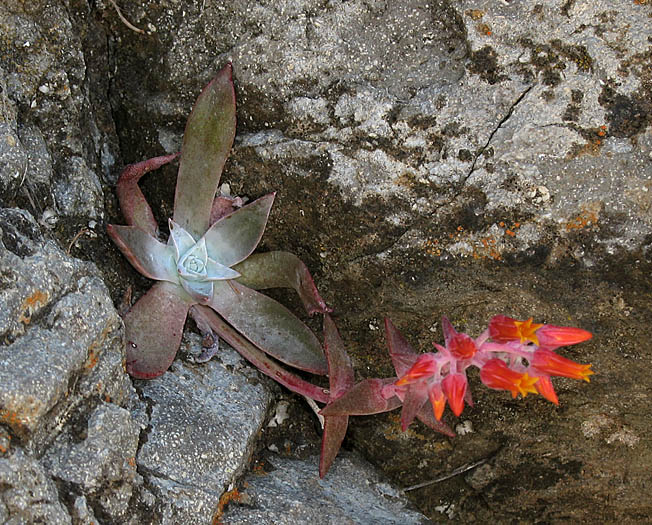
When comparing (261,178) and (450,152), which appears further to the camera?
(261,178)

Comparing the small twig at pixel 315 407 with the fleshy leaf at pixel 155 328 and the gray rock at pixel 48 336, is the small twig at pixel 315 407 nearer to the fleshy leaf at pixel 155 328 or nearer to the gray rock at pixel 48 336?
the fleshy leaf at pixel 155 328

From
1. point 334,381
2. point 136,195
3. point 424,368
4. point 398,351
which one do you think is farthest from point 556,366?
point 136,195

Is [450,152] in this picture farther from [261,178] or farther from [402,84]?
[261,178]

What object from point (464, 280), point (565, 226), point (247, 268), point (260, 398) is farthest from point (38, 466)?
point (565, 226)

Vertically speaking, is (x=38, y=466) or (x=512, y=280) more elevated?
(x=38, y=466)

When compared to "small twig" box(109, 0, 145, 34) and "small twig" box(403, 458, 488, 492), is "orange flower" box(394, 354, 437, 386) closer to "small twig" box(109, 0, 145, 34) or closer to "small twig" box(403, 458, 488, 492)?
"small twig" box(403, 458, 488, 492)

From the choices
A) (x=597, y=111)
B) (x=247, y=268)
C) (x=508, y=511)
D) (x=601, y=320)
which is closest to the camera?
(x=597, y=111)
